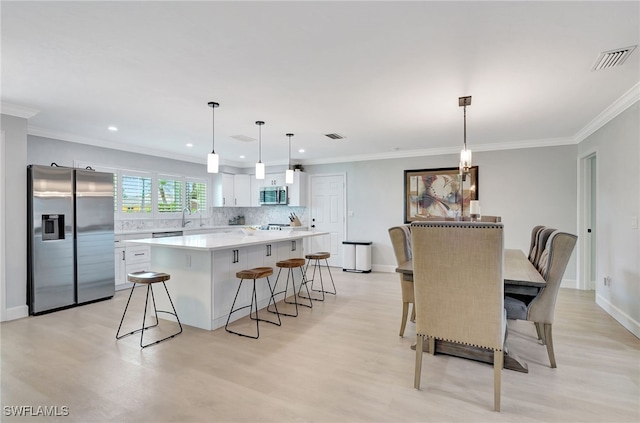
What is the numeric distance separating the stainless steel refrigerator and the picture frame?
5028 mm

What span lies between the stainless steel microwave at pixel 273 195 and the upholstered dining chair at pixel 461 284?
524 cm

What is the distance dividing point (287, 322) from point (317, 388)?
4.50 feet

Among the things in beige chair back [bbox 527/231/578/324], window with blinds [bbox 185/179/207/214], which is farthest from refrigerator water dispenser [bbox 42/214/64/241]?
beige chair back [bbox 527/231/578/324]

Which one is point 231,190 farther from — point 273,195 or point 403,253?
point 403,253

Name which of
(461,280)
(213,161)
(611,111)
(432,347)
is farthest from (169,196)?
(611,111)

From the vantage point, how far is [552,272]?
7.86 ft

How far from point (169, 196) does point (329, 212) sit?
10.8 feet

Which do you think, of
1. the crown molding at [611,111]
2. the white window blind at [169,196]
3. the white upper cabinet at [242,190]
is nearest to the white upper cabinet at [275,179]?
the white upper cabinet at [242,190]

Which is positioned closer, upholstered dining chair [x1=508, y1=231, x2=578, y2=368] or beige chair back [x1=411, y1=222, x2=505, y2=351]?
beige chair back [x1=411, y1=222, x2=505, y2=351]

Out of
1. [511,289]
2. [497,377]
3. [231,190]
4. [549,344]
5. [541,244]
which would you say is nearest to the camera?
[497,377]

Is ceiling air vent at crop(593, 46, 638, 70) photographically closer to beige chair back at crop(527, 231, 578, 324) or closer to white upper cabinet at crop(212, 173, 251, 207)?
beige chair back at crop(527, 231, 578, 324)

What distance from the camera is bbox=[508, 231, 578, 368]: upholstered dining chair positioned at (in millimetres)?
2357

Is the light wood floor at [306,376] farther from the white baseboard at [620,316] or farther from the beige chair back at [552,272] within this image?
the beige chair back at [552,272]

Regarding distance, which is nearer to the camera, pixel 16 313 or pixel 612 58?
pixel 612 58
